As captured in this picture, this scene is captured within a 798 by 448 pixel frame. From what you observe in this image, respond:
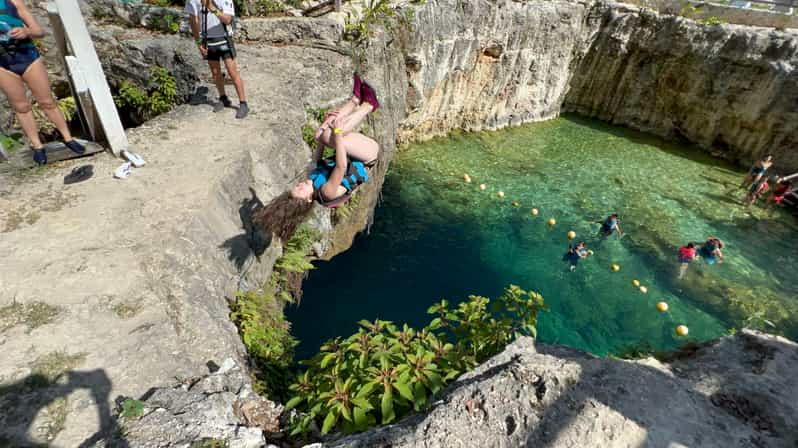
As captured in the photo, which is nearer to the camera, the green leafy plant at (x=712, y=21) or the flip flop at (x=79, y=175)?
the flip flop at (x=79, y=175)

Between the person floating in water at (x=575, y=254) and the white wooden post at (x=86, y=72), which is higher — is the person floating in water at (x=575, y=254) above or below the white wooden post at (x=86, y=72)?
below

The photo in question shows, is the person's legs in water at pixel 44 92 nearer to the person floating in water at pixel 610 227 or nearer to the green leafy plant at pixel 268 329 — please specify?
the green leafy plant at pixel 268 329

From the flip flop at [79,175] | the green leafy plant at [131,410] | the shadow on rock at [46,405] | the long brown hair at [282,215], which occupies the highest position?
the flip flop at [79,175]

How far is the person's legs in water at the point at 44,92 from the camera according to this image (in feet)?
14.6

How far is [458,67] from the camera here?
48.5ft

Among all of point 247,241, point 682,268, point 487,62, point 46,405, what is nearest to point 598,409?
point 46,405

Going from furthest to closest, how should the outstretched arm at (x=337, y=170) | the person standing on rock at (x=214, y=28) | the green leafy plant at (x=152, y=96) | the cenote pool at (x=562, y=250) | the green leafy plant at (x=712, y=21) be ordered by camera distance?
the green leafy plant at (x=712, y=21), the cenote pool at (x=562, y=250), the green leafy plant at (x=152, y=96), the person standing on rock at (x=214, y=28), the outstretched arm at (x=337, y=170)

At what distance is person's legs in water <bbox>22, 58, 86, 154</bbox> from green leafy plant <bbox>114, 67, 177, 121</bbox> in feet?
8.02

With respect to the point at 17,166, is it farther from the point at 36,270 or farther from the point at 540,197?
the point at 540,197

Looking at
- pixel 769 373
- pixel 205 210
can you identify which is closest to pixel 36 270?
pixel 205 210

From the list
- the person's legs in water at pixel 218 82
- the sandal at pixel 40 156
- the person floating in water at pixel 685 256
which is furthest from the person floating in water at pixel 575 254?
the sandal at pixel 40 156

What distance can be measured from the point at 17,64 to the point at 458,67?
13.2 meters

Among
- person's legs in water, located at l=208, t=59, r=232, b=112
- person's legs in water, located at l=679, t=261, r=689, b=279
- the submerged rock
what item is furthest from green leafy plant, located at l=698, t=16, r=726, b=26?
person's legs in water, located at l=208, t=59, r=232, b=112

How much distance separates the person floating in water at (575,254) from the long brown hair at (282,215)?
7.35 metres
